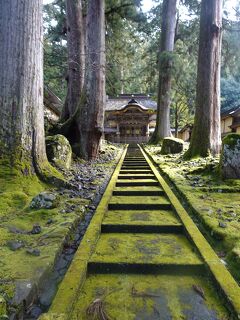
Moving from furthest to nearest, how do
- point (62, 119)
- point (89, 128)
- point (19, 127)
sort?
1. point (62, 119)
2. point (89, 128)
3. point (19, 127)

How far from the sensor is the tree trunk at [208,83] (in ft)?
24.6

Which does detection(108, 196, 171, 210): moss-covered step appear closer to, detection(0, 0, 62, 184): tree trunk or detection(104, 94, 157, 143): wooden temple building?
detection(0, 0, 62, 184): tree trunk

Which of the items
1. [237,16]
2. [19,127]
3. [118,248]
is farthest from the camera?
[237,16]

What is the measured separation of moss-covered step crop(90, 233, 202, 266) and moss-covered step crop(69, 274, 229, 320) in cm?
14

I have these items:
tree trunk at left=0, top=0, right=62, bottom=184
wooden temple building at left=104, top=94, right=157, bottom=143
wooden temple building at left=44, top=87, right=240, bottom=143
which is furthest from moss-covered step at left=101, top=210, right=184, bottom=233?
wooden temple building at left=104, top=94, right=157, bottom=143

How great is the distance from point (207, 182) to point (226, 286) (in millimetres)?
3296

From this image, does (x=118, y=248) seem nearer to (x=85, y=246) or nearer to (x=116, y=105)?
(x=85, y=246)

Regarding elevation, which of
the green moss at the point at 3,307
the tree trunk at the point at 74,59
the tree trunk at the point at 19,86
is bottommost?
the green moss at the point at 3,307

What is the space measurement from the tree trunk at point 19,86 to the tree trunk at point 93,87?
3.45 meters

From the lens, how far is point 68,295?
1.73 metres

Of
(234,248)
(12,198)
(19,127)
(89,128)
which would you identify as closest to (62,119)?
(89,128)

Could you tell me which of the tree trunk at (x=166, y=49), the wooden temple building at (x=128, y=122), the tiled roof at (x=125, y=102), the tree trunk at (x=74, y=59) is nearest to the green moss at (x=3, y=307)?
the tree trunk at (x=74, y=59)

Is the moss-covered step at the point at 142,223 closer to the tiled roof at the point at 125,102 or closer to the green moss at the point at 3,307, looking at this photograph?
the green moss at the point at 3,307

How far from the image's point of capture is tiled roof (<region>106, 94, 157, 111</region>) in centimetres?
2823
